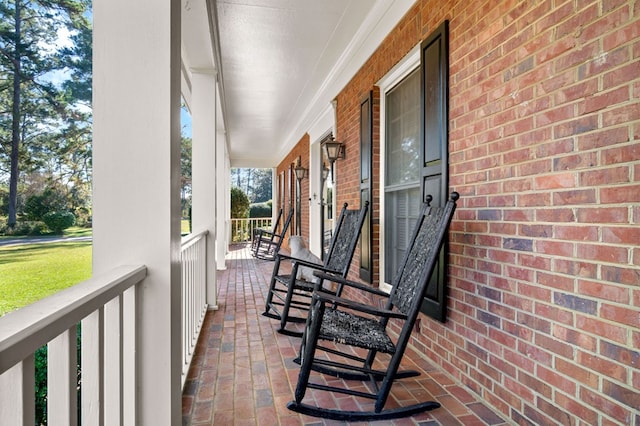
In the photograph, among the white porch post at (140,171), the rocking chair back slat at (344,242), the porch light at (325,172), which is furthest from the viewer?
the porch light at (325,172)

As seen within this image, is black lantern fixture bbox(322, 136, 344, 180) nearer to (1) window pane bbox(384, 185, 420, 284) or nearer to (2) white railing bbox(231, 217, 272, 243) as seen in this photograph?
(1) window pane bbox(384, 185, 420, 284)

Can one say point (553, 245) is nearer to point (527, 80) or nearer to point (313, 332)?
point (527, 80)

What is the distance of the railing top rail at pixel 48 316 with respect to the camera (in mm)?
526

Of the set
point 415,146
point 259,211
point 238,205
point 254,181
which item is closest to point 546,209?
point 415,146

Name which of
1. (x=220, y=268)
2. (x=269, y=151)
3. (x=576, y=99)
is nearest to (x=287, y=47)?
(x=576, y=99)

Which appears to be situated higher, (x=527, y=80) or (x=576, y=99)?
(x=527, y=80)

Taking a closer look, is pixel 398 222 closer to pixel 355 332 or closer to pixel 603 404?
pixel 355 332

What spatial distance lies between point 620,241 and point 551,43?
847mm

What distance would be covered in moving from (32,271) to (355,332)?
151 cm

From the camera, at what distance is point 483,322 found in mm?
1924

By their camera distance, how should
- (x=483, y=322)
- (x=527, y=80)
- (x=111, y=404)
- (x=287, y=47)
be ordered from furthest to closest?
(x=287, y=47) → (x=483, y=322) → (x=527, y=80) → (x=111, y=404)

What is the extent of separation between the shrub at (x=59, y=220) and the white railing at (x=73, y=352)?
0.53 feet

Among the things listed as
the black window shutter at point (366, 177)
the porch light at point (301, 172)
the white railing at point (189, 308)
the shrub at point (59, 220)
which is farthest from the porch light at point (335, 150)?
the shrub at point (59, 220)

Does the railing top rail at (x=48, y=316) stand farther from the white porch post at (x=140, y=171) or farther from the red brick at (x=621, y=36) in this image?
the red brick at (x=621, y=36)
